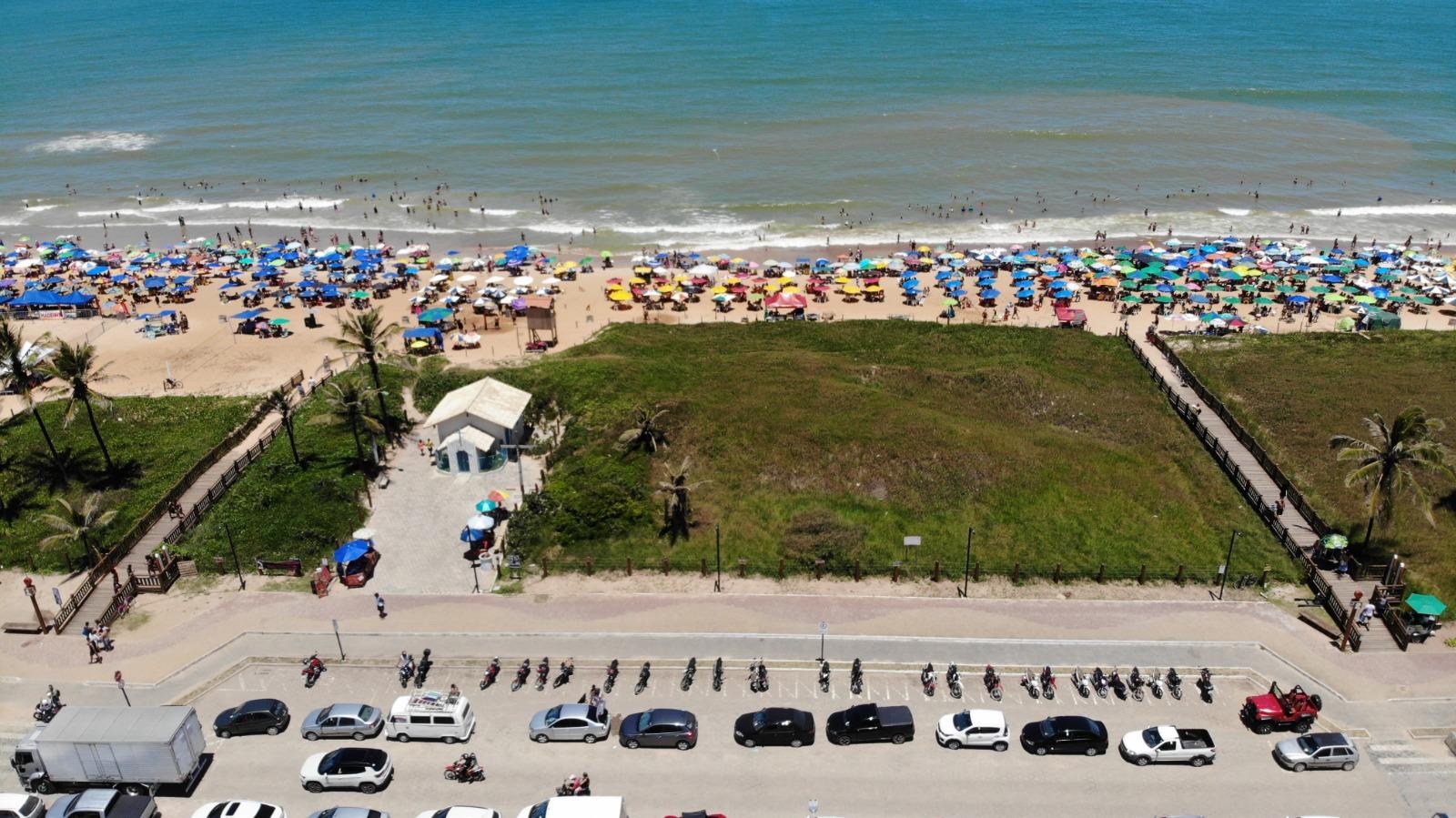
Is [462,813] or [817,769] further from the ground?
[462,813]

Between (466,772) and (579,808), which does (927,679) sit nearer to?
(579,808)

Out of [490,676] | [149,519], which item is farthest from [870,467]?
[149,519]

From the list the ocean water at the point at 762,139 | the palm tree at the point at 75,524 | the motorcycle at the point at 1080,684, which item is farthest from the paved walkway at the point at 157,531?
the ocean water at the point at 762,139

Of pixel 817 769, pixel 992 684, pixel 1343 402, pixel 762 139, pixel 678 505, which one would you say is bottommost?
pixel 817 769

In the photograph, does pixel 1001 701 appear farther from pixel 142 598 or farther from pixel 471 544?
pixel 142 598

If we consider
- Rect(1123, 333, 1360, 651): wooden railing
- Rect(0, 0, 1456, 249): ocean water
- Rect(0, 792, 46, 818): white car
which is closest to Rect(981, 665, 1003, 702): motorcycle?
Rect(1123, 333, 1360, 651): wooden railing

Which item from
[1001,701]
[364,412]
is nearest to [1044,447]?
[1001,701]
